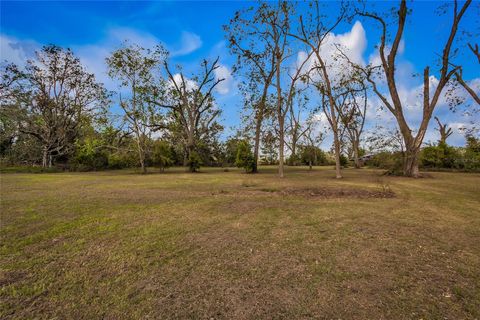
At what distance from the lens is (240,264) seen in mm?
3062

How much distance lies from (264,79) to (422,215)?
63.4 feet

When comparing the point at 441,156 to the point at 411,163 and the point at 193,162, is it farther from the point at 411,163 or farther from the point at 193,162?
the point at 193,162

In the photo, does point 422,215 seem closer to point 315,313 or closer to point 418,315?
point 418,315

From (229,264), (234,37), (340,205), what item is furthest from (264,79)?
(229,264)

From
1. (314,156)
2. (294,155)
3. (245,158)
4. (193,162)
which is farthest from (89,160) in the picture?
(314,156)

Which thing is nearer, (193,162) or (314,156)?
(193,162)

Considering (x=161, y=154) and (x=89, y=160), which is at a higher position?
(x=161, y=154)

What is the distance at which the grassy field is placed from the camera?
7.16 feet

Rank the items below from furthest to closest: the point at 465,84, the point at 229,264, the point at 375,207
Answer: the point at 465,84 < the point at 375,207 < the point at 229,264

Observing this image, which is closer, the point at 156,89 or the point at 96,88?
the point at 156,89

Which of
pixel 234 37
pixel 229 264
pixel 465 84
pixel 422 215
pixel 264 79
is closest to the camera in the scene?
pixel 229 264

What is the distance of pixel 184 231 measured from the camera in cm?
441

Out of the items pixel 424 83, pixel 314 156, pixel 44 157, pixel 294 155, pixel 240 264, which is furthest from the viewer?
pixel 294 155

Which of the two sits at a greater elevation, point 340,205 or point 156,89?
point 156,89
